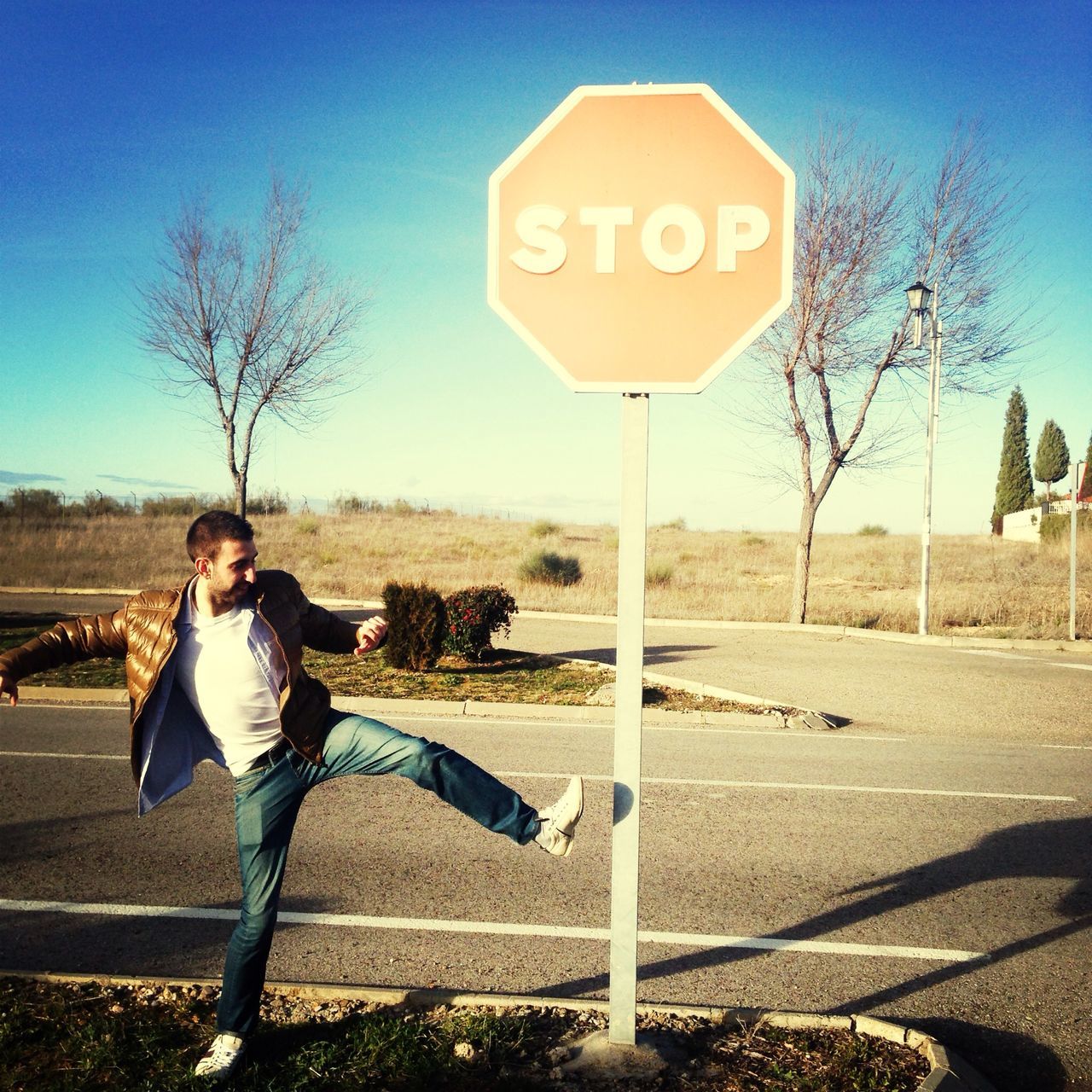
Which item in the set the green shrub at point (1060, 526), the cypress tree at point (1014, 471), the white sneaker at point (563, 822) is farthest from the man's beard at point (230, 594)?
the cypress tree at point (1014, 471)

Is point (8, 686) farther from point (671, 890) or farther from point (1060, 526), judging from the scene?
point (1060, 526)

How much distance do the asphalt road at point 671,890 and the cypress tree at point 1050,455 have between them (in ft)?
236

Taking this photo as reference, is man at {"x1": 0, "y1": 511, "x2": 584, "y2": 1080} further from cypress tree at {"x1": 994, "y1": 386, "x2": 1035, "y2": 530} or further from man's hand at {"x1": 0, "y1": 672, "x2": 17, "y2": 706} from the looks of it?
cypress tree at {"x1": 994, "y1": 386, "x2": 1035, "y2": 530}

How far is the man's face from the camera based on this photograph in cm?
290

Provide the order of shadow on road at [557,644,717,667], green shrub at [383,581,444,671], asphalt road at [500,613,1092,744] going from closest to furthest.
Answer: asphalt road at [500,613,1092,744]
green shrub at [383,581,444,671]
shadow on road at [557,644,717,667]

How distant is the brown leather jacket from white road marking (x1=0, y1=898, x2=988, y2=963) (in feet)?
5.60

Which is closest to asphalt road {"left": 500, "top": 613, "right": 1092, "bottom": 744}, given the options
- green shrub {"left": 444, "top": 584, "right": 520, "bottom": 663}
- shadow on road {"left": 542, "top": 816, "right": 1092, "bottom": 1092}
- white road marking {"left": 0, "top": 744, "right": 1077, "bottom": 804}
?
green shrub {"left": 444, "top": 584, "right": 520, "bottom": 663}

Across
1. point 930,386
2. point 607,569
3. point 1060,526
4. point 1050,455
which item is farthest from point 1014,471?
point 930,386

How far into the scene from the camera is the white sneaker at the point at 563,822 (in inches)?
111

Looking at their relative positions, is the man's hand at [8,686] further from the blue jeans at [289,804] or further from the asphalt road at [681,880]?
the asphalt road at [681,880]

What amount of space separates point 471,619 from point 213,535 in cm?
939

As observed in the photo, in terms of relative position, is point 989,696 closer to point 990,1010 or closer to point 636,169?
point 990,1010

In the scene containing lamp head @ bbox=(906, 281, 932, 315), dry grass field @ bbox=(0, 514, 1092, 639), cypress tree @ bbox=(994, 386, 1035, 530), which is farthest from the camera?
cypress tree @ bbox=(994, 386, 1035, 530)

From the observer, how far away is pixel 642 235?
2539 millimetres
